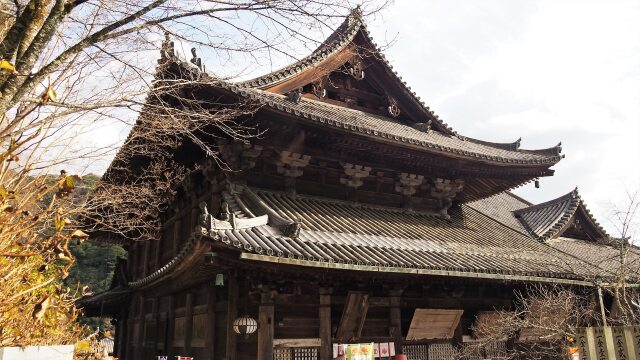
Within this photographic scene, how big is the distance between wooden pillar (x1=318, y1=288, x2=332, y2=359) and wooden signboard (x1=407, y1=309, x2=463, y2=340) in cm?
200

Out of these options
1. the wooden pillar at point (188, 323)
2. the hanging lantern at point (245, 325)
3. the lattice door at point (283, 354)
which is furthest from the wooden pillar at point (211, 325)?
the lattice door at point (283, 354)

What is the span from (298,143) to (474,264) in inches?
169

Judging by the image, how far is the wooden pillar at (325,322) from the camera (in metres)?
8.20

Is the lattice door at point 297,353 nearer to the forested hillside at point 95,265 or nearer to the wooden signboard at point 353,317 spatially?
the wooden signboard at point 353,317

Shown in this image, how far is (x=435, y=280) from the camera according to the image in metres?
9.38

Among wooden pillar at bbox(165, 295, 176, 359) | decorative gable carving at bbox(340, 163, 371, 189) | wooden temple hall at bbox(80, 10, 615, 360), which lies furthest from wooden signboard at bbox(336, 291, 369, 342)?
wooden pillar at bbox(165, 295, 176, 359)

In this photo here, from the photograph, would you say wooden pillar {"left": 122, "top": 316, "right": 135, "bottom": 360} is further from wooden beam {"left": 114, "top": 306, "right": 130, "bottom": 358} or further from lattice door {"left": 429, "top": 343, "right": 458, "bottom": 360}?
lattice door {"left": 429, "top": 343, "right": 458, "bottom": 360}

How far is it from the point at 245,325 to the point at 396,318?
3.18 meters

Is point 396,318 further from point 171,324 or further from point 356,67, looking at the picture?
point 356,67

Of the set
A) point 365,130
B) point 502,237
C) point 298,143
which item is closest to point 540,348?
point 502,237

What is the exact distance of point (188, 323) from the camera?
9.82 metres

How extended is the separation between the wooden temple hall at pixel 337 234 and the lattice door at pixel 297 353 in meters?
0.02

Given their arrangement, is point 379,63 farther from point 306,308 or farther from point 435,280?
point 306,308

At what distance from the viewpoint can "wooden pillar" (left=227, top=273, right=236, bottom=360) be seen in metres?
7.90
